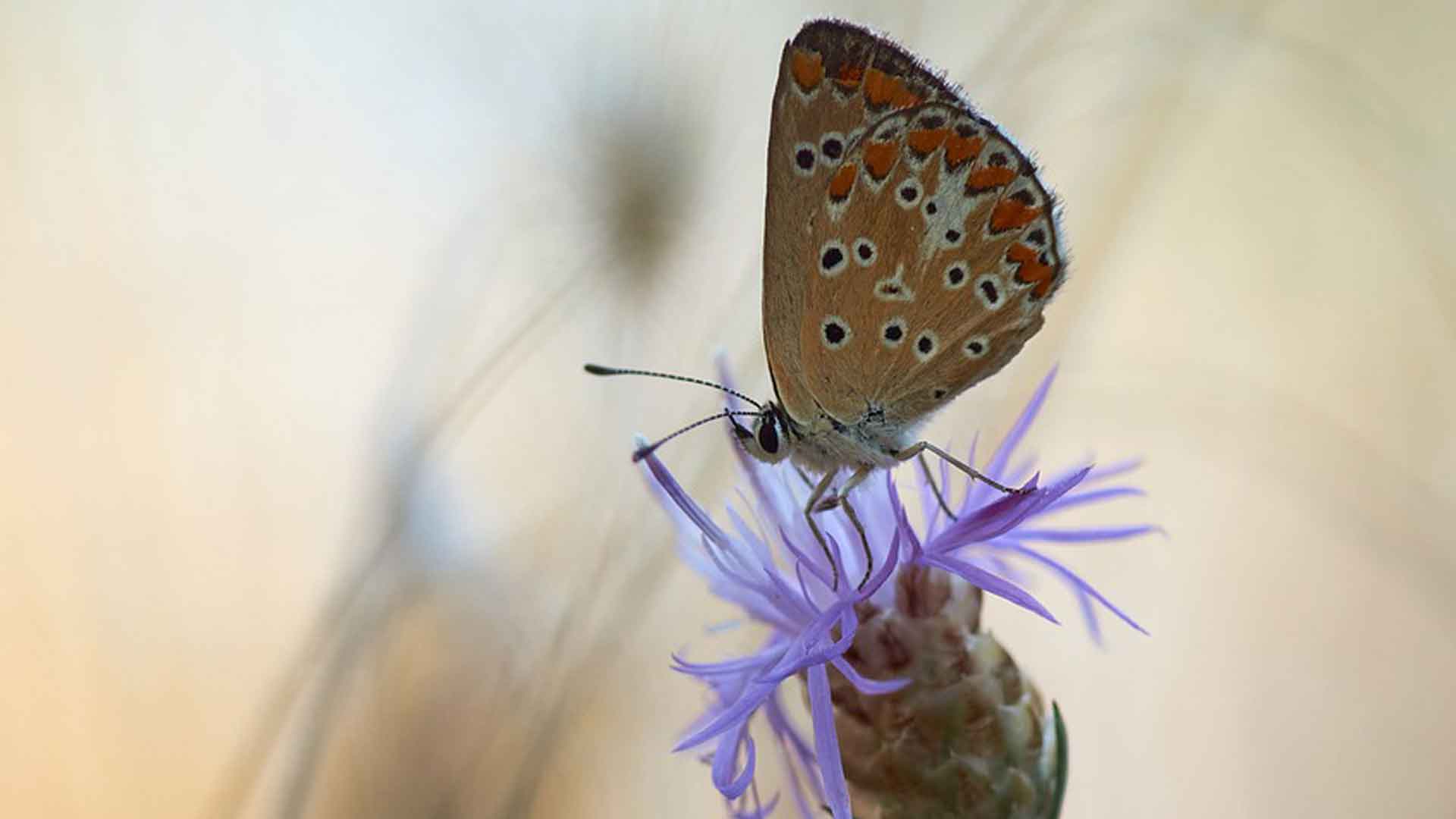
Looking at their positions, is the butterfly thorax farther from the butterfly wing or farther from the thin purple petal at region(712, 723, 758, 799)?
the thin purple petal at region(712, 723, 758, 799)

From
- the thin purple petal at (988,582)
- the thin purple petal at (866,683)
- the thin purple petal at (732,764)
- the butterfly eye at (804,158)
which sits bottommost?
the thin purple petal at (732,764)

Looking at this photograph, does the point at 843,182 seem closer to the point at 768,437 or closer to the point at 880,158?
the point at 880,158

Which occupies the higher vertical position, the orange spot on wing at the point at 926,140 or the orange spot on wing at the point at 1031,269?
the orange spot on wing at the point at 926,140

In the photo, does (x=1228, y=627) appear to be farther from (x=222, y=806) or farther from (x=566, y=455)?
(x=222, y=806)

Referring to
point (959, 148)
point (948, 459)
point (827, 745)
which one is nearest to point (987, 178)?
point (959, 148)

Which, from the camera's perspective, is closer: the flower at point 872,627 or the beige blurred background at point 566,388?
Answer: the flower at point 872,627

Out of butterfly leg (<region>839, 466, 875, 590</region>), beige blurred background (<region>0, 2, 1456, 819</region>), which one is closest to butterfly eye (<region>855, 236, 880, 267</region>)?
butterfly leg (<region>839, 466, 875, 590</region>)

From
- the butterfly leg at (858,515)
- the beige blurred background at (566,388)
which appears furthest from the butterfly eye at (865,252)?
the beige blurred background at (566,388)

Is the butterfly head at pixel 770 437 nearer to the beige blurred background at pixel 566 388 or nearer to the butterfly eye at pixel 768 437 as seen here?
the butterfly eye at pixel 768 437
